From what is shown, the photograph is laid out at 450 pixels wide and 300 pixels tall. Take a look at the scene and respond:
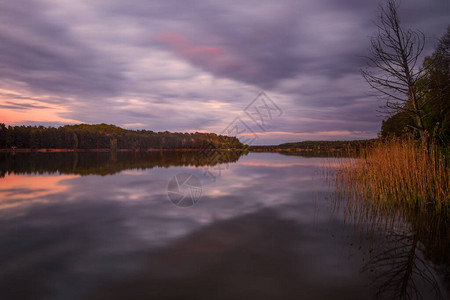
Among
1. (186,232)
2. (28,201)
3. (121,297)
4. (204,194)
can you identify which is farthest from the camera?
(204,194)

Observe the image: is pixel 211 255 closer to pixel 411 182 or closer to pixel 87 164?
pixel 411 182

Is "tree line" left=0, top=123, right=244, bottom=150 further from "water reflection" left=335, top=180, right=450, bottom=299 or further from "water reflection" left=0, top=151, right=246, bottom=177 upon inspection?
"water reflection" left=335, top=180, right=450, bottom=299

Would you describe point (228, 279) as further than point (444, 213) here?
No

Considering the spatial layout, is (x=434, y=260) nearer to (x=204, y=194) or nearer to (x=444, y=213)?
(x=444, y=213)

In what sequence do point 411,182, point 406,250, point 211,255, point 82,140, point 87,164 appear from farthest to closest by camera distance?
point 82,140 < point 87,164 < point 411,182 < point 406,250 < point 211,255

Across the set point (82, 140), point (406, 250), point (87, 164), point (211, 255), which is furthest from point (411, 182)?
point (82, 140)

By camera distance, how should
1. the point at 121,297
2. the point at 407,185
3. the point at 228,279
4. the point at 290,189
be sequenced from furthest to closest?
the point at 290,189 → the point at 407,185 → the point at 228,279 → the point at 121,297

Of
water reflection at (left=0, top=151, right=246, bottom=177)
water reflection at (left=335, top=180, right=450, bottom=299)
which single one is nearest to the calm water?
water reflection at (left=335, top=180, right=450, bottom=299)

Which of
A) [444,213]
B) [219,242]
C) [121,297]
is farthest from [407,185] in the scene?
[121,297]

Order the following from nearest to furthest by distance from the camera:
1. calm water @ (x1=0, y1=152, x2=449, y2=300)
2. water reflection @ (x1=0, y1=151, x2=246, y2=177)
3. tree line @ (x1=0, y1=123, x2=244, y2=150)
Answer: calm water @ (x1=0, y1=152, x2=449, y2=300) → water reflection @ (x1=0, y1=151, x2=246, y2=177) → tree line @ (x1=0, y1=123, x2=244, y2=150)

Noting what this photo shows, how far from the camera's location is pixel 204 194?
1225cm

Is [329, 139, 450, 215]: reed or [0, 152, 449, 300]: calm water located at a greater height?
[329, 139, 450, 215]: reed

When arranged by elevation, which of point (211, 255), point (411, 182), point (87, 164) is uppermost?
point (411, 182)

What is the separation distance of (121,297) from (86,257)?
1.82 m
